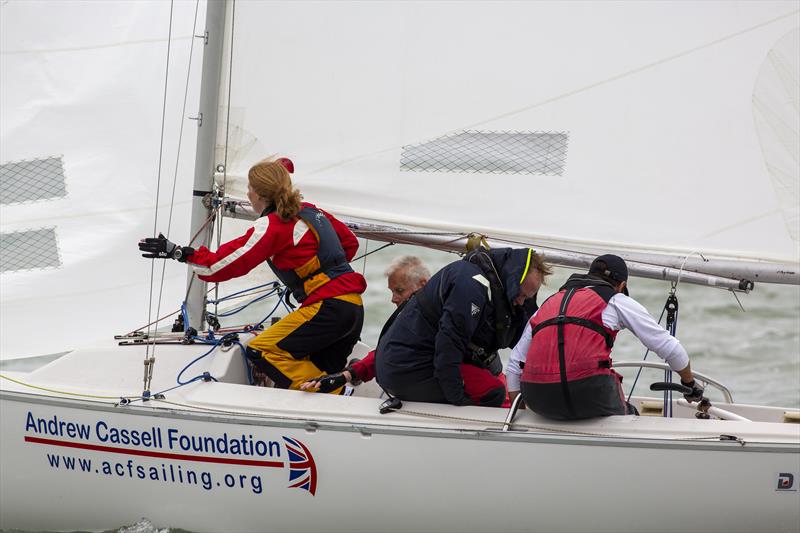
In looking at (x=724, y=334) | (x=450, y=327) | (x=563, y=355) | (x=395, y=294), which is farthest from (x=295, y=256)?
(x=724, y=334)

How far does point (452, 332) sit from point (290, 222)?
0.82 meters

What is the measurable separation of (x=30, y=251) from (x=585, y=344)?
94.7 inches

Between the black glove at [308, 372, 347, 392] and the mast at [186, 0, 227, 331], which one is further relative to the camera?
the mast at [186, 0, 227, 331]

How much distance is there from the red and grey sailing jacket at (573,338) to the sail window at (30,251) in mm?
2151

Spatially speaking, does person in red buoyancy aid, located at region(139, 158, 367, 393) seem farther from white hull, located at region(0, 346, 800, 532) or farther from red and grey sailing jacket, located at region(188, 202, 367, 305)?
white hull, located at region(0, 346, 800, 532)

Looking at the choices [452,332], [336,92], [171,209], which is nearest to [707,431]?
[452,332]

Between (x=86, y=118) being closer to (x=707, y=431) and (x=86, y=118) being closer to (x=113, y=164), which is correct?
(x=113, y=164)

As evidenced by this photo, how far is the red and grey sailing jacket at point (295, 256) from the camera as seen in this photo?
163 inches

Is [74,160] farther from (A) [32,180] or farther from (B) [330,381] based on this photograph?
(B) [330,381]

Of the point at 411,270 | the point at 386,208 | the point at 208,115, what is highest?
the point at 208,115

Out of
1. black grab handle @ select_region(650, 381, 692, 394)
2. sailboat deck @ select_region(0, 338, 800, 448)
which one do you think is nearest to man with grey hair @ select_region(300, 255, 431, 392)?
sailboat deck @ select_region(0, 338, 800, 448)

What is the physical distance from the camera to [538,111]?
15.1 ft

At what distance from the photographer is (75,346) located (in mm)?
4816

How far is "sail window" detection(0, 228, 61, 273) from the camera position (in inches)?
A: 189
